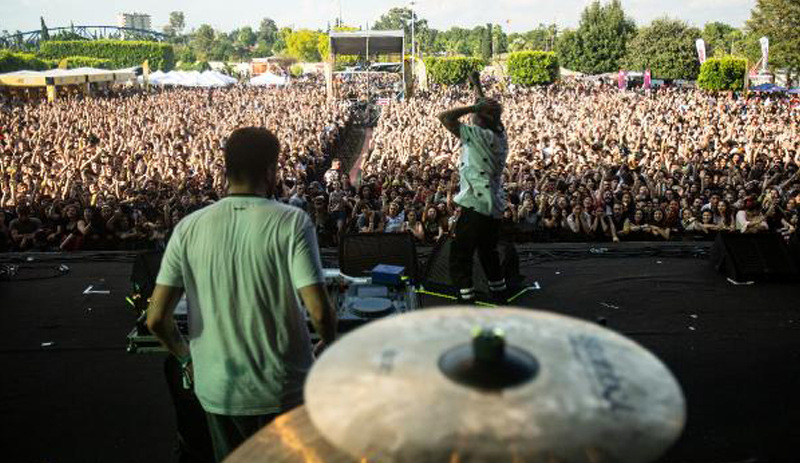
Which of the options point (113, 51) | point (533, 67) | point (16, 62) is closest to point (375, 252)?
point (533, 67)

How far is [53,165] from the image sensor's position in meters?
11.4

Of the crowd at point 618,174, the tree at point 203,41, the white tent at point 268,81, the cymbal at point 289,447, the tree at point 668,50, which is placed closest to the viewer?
the cymbal at point 289,447

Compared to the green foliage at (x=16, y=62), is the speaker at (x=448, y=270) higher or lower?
lower

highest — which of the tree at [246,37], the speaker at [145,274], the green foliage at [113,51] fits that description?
the tree at [246,37]

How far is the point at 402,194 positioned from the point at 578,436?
720 centimetres

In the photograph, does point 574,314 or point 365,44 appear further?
point 365,44

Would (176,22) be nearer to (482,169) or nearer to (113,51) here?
(113,51)

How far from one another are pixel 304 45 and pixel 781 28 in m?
64.0

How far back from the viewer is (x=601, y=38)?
149 ft

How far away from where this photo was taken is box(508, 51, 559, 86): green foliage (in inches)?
1543

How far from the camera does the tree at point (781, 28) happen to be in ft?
118

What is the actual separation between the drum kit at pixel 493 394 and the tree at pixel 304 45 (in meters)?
91.7

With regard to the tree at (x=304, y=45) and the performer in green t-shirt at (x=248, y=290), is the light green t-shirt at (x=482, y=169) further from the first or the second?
A: the tree at (x=304, y=45)

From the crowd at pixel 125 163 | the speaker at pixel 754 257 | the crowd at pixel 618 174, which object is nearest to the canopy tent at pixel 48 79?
the crowd at pixel 125 163
